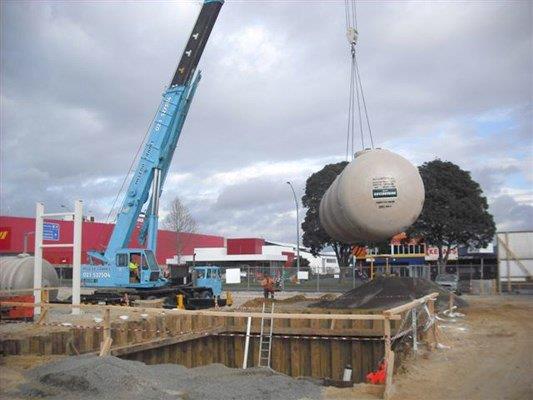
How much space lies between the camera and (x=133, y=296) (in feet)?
77.6

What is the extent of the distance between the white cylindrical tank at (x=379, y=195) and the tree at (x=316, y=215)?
36104 millimetres

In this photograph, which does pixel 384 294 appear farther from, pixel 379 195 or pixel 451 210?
pixel 451 210

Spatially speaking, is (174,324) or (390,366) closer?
(390,366)

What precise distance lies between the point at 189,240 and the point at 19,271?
5898cm

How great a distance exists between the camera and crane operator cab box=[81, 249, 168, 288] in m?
24.1

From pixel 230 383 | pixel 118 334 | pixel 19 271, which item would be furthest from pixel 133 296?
pixel 230 383

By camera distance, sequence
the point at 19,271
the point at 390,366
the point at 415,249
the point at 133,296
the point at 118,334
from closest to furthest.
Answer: the point at 390,366, the point at 118,334, the point at 19,271, the point at 133,296, the point at 415,249

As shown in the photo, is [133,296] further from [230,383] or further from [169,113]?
[230,383]

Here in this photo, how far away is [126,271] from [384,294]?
1067cm

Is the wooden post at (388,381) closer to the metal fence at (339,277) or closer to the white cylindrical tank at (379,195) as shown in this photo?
the white cylindrical tank at (379,195)

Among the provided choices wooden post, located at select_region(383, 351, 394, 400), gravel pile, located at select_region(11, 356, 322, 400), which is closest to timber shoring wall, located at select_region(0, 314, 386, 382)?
gravel pile, located at select_region(11, 356, 322, 400)

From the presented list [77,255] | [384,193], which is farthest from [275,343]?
[77,255]

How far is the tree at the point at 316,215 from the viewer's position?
5366 cm

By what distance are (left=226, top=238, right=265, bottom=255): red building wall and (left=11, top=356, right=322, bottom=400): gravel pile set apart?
72.5 meters
